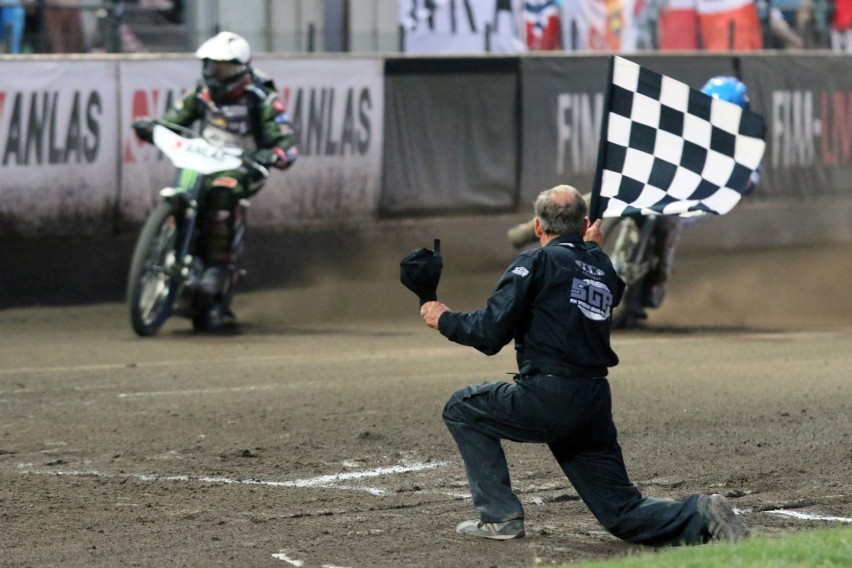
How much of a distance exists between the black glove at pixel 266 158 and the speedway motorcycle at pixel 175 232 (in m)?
0.03

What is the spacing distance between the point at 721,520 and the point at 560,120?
32.8ft

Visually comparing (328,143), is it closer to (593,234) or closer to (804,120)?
(804,120)

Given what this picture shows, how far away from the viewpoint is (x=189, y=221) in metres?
10.6

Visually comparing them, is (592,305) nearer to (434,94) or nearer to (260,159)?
(260,159)

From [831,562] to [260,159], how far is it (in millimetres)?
6531

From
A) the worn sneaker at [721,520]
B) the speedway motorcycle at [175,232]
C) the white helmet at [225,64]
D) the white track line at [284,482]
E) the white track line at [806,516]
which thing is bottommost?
the white track line at [284,482]

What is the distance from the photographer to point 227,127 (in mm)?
10867

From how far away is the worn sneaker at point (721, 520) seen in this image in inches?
207

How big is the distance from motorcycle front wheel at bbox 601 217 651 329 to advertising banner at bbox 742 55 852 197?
525 centimetres

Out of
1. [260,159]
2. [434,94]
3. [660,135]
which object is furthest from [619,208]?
[434,94]

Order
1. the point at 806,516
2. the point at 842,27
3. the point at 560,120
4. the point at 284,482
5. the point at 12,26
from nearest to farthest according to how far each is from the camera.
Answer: the point at 806,516, the point at 284,482, the point at 12,26, the point at 560,120, the point at 842,27

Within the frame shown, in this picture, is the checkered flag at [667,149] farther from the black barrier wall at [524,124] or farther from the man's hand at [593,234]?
the black barrier wall at [524,124]

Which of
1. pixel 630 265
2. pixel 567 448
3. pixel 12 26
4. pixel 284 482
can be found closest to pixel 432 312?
pixel 567 448

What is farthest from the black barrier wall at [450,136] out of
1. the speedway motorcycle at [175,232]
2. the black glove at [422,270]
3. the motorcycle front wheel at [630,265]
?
the black glove at [422,270]
